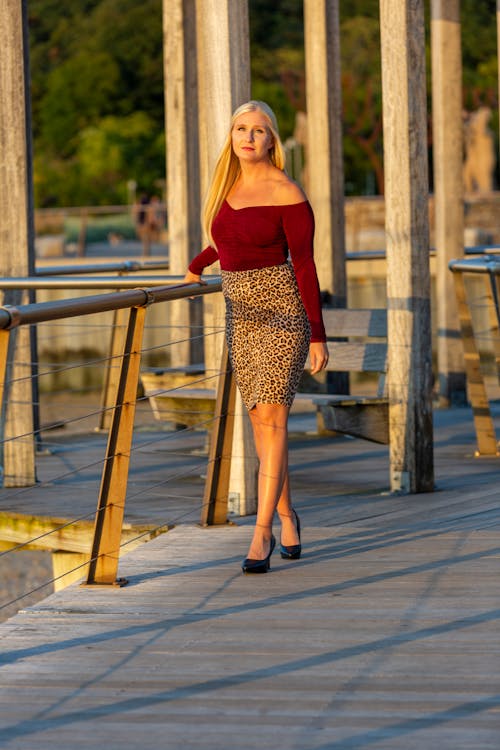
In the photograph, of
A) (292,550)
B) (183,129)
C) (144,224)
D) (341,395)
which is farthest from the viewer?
(144,224)

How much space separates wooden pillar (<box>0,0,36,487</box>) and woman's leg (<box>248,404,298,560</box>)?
91.9 inches

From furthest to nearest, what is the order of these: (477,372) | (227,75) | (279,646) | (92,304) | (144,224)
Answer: (144,224)
(477,372)
(227,75)
(92,304)
(279,646)

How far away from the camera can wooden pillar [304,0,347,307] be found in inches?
371

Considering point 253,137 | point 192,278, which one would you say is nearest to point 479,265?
point 192,278

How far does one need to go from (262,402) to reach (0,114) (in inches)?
112

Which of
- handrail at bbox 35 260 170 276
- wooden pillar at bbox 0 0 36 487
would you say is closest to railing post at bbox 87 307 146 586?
wooden pillar at bbox 0 0 36 487

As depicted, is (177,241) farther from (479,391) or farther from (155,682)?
(155,682)

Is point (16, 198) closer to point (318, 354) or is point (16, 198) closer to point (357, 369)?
point (357, 369)

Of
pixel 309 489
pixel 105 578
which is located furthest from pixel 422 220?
pixel 105 578

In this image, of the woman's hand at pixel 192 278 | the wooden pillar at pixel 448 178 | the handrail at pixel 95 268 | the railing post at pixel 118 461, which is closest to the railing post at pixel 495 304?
the wooden pillar at pixel 448 178

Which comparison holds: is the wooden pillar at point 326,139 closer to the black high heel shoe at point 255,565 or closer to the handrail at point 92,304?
the handrail at point 92,304

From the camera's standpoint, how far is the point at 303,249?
196 inches

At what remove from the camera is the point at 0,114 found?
24.4 feet

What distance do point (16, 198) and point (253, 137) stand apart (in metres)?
2.65
